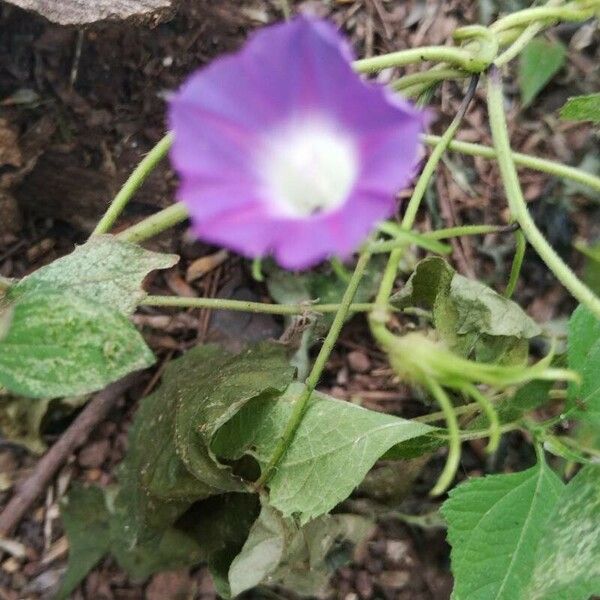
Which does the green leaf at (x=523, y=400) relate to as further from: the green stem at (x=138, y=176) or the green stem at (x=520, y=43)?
the green stem at (x=138, y=176)

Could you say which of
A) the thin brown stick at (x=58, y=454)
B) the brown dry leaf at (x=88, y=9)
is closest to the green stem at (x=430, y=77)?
the brown dry leaf at (x=88, y=9)

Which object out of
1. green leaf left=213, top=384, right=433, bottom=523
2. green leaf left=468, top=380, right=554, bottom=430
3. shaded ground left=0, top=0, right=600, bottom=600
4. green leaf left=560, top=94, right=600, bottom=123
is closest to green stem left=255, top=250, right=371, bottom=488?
green leaf left=213, top=384, right=433, bottom=523

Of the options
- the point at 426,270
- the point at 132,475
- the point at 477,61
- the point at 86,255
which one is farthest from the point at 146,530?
the point at 477,61

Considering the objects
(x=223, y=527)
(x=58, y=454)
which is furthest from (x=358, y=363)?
(x=58, y=454)

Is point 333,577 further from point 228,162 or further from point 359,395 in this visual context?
point 228,162

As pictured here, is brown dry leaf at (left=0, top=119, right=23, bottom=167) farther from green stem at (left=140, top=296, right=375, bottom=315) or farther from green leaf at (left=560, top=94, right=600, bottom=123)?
green leaf at (left=560, top=94, right=600, bottom=123)
